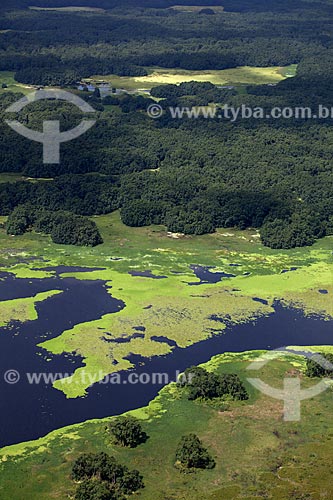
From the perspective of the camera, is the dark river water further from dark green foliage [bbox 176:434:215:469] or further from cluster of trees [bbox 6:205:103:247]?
cluster of trees [bbox 6:205:103:247]

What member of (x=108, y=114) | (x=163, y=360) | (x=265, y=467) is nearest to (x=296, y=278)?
(x=163, y=360)

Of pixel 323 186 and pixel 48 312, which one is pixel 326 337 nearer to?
pixel 48 312

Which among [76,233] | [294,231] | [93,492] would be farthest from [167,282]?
[93,492]

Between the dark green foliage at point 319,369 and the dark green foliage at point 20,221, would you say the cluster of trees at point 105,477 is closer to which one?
the dark green foliage at point 319,369

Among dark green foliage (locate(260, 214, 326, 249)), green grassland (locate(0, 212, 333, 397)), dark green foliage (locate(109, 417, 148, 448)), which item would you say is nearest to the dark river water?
green grassland (locate(0, 212, 333, 397))

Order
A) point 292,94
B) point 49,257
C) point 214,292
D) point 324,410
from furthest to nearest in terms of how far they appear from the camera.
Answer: point 292,94 → point 49,257 → point 214,292 → point 324,410

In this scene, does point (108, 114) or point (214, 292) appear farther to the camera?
point (108, 114)
